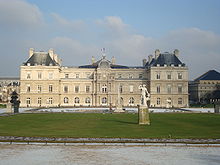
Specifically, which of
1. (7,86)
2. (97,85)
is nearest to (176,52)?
(97,85)

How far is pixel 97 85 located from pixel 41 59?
1302cm

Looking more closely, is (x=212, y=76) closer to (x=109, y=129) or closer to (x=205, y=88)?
(x=205, y=88)

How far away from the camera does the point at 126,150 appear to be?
40.6 feet

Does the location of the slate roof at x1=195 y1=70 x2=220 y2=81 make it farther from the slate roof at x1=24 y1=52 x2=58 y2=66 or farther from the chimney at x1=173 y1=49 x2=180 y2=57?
the slate roof at x1=24 y1=52 x2=58 y2=66

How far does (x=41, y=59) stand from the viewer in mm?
69500

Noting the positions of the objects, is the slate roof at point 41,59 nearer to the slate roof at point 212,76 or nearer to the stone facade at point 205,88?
the stone facade at point 205,88

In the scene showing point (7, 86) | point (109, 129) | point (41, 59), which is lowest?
point (109, 129)

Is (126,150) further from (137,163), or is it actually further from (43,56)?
(43,56)

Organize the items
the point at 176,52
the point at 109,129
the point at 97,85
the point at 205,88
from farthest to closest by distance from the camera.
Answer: the point at 205,88 < the point at 176,52 < the point at 97,85 < the point at 109,129

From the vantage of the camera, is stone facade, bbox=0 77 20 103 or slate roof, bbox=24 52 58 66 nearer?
slate roof, bbox=24 52 58 66

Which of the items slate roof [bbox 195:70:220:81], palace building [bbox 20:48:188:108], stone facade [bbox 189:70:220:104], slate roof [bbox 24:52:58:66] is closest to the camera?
palace building [bbox 20:48:188:108]

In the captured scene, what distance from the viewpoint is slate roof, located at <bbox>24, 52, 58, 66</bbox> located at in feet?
227

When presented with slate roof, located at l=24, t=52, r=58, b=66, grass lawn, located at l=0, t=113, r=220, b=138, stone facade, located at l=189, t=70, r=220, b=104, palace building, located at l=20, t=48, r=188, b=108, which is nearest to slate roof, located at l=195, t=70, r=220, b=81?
stone facade, located at l=189, t=70, r=220, b=104

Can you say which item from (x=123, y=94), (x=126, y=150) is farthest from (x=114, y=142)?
(x=123, y=94)
